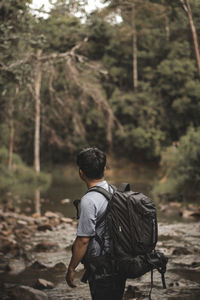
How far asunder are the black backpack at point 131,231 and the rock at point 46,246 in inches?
209

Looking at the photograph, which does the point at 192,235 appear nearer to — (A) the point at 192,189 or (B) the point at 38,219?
(B) the point at 38,219

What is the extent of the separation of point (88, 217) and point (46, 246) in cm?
546

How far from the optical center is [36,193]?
60.6 ft

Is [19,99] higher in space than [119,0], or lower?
lower

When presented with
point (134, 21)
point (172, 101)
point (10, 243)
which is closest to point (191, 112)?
point (172, 101)

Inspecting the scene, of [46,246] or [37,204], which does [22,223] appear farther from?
[37,204]

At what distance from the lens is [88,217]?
2.75m

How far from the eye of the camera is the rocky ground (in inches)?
203

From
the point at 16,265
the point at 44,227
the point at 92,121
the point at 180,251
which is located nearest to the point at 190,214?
the point at 44,227

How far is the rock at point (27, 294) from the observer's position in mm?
4703

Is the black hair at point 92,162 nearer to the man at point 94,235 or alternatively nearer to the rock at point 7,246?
the man at point 94,235

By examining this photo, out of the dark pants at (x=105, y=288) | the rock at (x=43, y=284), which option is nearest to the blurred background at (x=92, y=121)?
the rock at (x=43, y=284)

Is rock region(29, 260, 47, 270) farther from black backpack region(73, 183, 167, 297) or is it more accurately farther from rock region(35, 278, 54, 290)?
black backpack region(73, 183, 167, 297)

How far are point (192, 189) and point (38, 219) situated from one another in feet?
18.2
